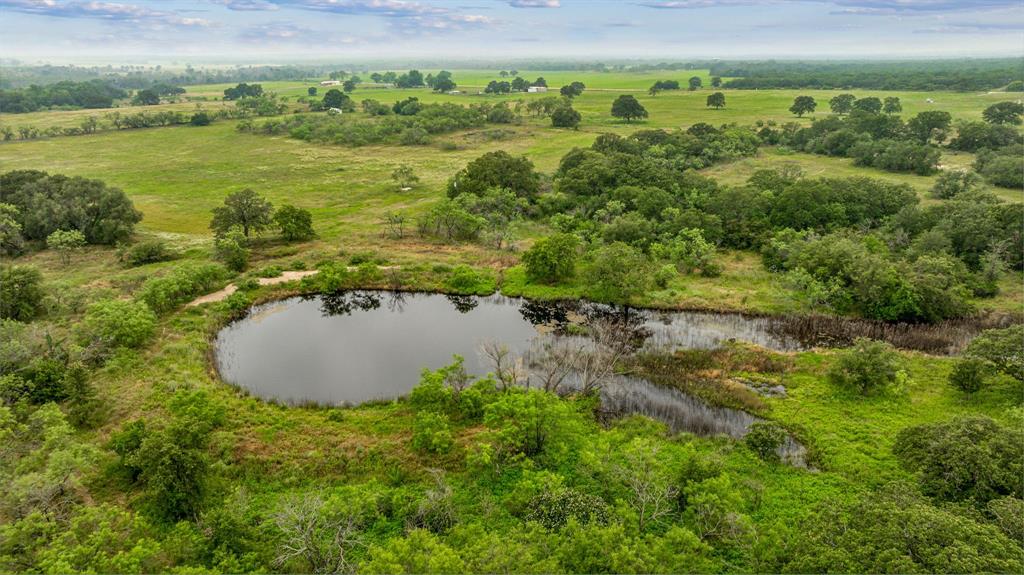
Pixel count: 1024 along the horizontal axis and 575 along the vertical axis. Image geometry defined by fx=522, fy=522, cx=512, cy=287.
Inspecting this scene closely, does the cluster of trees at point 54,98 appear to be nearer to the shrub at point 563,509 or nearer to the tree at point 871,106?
the shrub at point 563,509

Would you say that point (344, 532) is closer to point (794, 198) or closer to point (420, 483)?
point (420, 483)

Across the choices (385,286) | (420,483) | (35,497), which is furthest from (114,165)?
(420,483)

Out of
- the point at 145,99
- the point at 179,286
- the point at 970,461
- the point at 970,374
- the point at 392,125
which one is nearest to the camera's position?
the point at 970,461

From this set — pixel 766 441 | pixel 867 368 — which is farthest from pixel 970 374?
pixel 766 441

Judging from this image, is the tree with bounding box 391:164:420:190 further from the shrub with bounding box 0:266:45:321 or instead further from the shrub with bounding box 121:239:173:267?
the shrub with bounding box 0:266:45:321

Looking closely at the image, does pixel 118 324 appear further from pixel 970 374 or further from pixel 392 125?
pixel 392 125

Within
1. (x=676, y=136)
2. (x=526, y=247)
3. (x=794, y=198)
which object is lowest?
(x=526, y=247)
